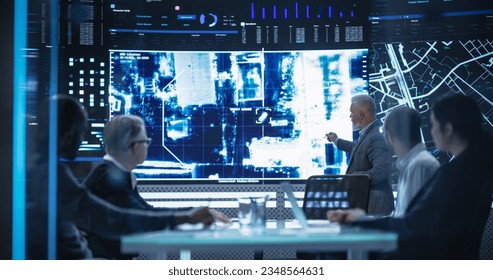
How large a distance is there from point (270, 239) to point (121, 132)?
1001mm

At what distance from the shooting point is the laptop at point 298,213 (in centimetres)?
353

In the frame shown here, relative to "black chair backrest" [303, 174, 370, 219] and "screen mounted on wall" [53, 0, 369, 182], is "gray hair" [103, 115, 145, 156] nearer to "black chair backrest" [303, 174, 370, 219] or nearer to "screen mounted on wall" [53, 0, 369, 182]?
"screen mounted on wall" [53, 0, 369, 182]

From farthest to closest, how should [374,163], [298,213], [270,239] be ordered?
1. [374,163]
2. [298,213]
3. [270,239]

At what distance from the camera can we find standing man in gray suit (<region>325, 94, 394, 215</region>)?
12.6ft

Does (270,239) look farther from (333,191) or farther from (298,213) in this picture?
(333,191)

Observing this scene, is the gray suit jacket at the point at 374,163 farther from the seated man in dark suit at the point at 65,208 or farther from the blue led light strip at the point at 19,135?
the blue led light strip at the point at 19,135

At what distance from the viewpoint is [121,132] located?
370cm

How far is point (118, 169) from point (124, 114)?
0.28 metres

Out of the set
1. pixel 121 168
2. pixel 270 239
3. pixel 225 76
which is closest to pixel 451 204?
pixel 270 239

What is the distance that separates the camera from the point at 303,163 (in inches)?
154

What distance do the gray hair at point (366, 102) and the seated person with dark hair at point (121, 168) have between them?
3.02 feet

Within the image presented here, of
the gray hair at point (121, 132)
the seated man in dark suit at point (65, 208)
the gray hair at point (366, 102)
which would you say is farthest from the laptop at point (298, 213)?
the gray hair at point (121, 132)

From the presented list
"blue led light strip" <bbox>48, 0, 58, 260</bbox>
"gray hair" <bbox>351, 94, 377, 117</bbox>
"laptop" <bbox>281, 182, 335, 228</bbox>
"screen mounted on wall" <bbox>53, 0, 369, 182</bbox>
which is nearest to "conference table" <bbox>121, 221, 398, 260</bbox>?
"laptop" <bbox>281, 182, 335, 228</bbox>
